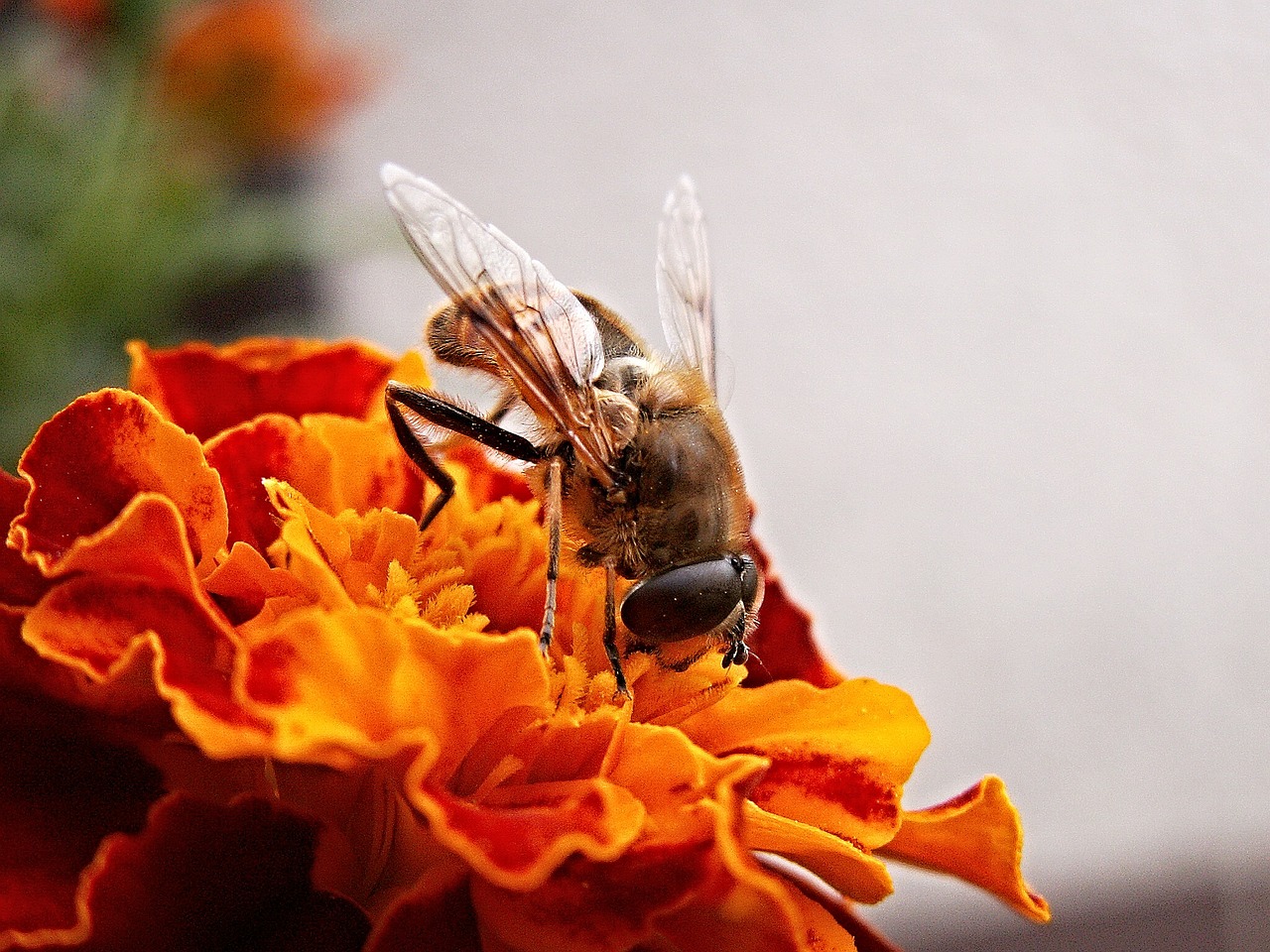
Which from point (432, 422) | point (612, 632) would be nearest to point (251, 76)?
point (432, 422)

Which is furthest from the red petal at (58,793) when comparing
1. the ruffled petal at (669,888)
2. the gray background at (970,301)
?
the gray background at (970,301)

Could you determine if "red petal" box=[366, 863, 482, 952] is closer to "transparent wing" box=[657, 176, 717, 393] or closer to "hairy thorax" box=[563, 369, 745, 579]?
"hairy thorax" box=[563, 369, 745, 579]

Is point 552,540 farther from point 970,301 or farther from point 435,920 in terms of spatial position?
point 970,301

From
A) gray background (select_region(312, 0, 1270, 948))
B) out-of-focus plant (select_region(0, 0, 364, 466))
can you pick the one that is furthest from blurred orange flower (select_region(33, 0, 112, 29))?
gray background (select_region(312, 0, 1270, 948))

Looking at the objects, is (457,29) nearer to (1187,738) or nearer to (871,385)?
(871,385)

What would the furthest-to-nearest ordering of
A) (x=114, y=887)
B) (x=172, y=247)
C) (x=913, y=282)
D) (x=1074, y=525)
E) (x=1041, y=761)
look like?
(x=913, y=282) → (x=1074, y=525) → (x=1041, y=761) → (x=172, y=247) → (x=114, y=887)

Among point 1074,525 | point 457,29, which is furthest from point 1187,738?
point 457,29

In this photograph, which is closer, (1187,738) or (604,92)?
(1187,738)
